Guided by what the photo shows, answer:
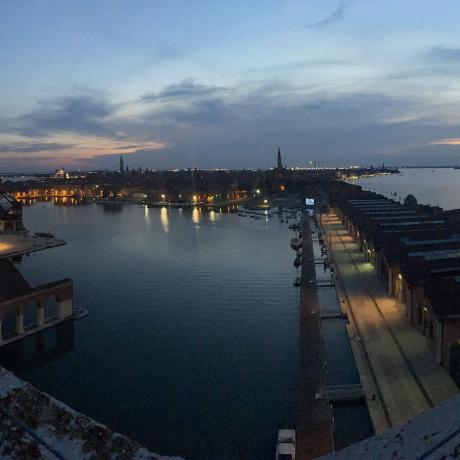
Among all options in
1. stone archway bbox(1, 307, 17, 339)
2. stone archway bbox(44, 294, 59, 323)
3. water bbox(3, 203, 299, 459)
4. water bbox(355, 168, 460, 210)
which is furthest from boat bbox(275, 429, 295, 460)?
water bbox(355, 168, 460, 210)

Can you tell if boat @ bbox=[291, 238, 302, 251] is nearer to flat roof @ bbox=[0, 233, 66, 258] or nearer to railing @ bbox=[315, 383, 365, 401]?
flat roof @ bbox=[0, 233, 66, 258]

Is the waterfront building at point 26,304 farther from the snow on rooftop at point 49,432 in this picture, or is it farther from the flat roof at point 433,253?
the snow on rooftop at point 49,432

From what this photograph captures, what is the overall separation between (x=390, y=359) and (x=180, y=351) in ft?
10.6

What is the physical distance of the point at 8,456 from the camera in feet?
2.34

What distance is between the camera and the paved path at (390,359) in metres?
4.95

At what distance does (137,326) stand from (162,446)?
13.1 ft

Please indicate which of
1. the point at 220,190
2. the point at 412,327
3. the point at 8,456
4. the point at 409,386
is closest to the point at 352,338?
the point at 412,327

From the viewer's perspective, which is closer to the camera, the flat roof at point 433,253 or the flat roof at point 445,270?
the flat roof at point 445,270

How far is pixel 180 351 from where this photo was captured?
25.4 ft

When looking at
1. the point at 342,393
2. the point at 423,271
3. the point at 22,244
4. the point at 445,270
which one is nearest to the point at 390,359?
the point at 342,393

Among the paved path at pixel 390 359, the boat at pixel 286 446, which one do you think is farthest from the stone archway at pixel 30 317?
the boat at pixel 286 446

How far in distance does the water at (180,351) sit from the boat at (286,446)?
0.37 m

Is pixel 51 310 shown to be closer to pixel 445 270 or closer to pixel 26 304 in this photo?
pixel 26 304

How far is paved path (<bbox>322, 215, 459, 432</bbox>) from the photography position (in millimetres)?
4945
